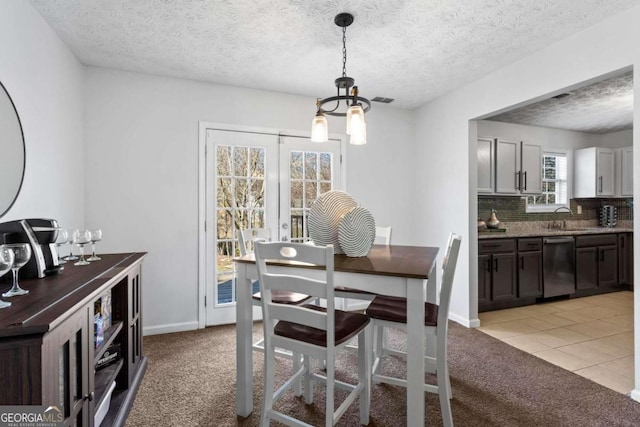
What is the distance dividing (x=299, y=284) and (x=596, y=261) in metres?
4.96

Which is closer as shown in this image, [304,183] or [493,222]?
[304,183]

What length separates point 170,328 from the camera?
3336 millimetres

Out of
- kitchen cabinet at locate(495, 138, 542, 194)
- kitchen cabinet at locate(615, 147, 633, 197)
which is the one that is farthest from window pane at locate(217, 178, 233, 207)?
kitchen cabinet at locate(615, 147, 633, 197)

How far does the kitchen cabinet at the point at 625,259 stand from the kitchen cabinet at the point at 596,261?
0.28 ft

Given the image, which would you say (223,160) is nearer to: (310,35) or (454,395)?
(310,35)

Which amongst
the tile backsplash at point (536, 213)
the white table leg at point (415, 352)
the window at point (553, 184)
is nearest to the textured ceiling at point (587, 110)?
the window at point (553, 184)

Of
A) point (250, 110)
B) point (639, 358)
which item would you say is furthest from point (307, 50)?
point (639, 358)

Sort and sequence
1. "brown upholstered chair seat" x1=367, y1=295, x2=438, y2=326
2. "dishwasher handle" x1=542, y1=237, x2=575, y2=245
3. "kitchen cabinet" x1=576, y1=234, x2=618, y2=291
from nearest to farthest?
"brown upholstered chair seat" x1=367, y1=295, x2=438, y2=326
"dishwasher handle" x1=542, y1=237, x2=575, y2=245
"kitchen cabinet" x1=576, y1=234, x2=618, y2=291

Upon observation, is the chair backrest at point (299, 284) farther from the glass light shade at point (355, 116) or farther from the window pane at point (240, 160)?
the window pane at point (240, 160)

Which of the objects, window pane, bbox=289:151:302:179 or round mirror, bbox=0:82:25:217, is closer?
round mirror, bbox=0:82:25:217

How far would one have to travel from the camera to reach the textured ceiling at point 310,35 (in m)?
2.19

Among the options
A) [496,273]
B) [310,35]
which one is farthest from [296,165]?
[496,273]

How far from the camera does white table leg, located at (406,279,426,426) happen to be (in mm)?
1590

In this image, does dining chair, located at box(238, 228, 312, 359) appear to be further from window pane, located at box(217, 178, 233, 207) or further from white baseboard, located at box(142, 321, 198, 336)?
white baseboard, located at box(142, 321, 198, 336)
